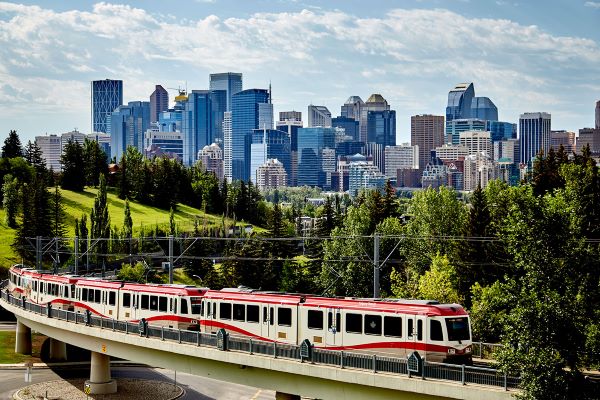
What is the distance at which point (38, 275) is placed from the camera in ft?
257

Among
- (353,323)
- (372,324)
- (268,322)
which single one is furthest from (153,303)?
(372,324)

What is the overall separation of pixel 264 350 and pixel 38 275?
39270 mm

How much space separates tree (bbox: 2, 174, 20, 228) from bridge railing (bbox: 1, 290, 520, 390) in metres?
101

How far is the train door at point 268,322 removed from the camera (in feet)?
155

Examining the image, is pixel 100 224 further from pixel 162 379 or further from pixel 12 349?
pixel 162 379

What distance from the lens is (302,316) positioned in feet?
150

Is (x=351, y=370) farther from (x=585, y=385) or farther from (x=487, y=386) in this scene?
(x=585, y=385)

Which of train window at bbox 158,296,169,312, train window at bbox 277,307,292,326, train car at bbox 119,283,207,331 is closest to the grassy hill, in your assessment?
train car at bbox 119,283,207,331

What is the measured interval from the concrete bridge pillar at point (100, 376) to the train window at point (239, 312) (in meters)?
19.9

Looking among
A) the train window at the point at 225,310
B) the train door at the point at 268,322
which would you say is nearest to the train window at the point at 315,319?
the train door at the point at 268,322

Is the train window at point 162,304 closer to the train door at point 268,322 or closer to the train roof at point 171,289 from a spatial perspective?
the train roof at point 171,289

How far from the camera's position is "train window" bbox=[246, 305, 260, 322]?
48281 mm

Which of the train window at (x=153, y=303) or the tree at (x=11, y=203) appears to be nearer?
the train window at (x=153, y=303)

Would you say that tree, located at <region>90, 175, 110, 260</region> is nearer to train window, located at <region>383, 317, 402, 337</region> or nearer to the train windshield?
train window, located at <region>383, 317, 402, 337</region>
